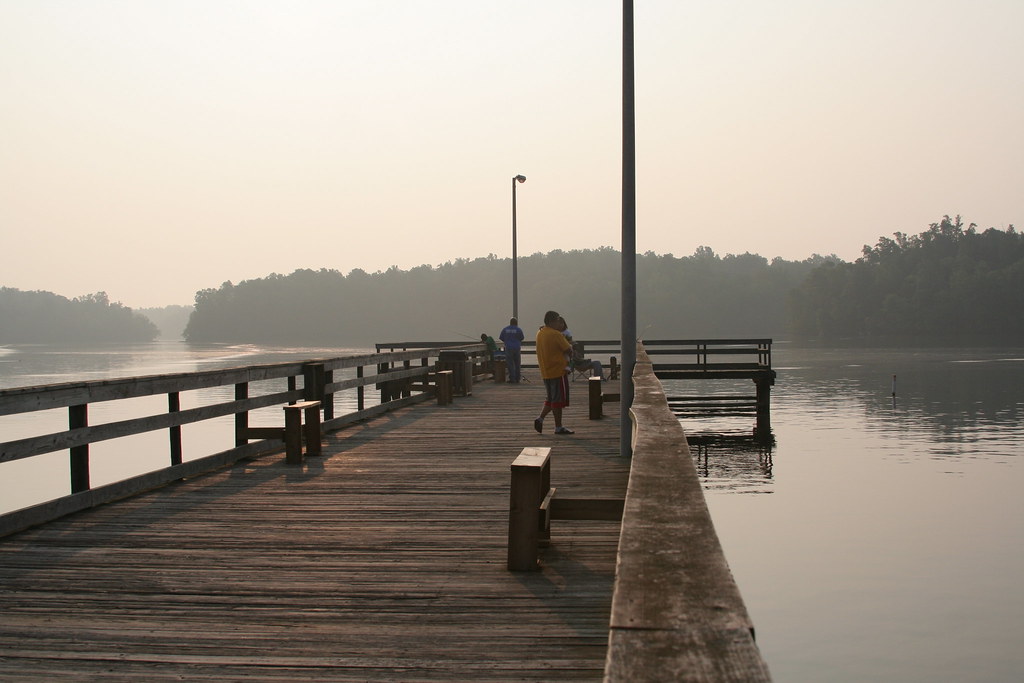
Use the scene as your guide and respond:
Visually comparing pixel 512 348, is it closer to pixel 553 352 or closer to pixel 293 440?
pixel 553 352

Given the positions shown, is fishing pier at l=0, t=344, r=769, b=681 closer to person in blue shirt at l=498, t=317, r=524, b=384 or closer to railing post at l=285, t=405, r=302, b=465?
railing post at l=285, t=405, r=302, b=465

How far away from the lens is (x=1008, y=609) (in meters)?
17.0

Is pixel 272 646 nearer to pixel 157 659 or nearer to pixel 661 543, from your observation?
pixel 157 659

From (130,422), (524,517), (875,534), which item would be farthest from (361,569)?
(875,534)

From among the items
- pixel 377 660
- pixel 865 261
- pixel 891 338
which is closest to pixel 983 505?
pixel 377 660

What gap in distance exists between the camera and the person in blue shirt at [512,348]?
997 inches

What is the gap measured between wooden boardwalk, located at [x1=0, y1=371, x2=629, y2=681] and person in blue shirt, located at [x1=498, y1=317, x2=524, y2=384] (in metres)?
15.4

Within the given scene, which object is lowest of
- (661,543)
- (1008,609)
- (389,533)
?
(1008,609)

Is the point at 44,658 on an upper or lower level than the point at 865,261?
lower

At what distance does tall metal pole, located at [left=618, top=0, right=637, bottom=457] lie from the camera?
1063 cm

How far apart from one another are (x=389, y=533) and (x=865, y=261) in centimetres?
19336

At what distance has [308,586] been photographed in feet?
18.9

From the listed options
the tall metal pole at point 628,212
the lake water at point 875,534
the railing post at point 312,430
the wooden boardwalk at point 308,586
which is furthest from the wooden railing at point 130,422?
the lake water at point 875,534

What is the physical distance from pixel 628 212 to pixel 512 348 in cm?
1533
